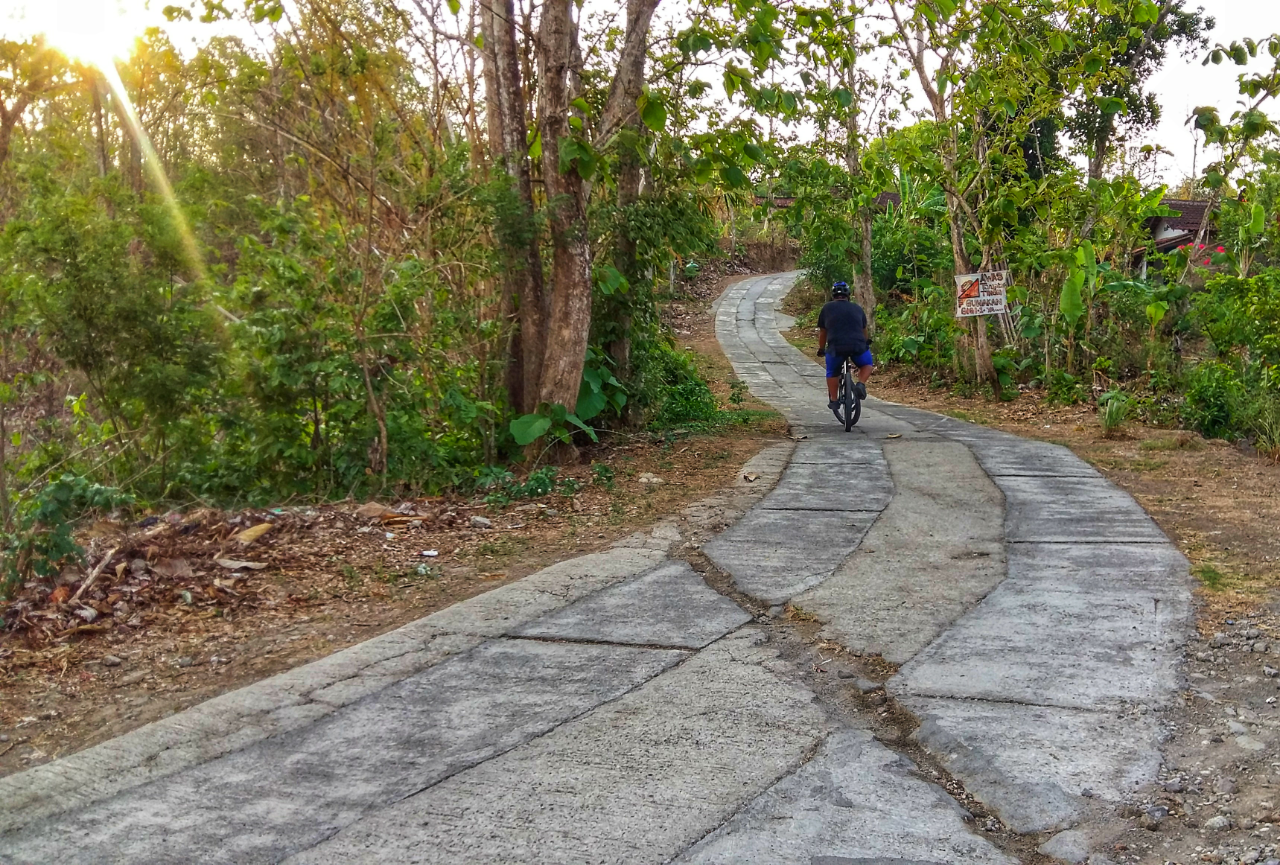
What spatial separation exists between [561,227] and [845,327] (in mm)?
4439

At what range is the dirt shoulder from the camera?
15.5 ft

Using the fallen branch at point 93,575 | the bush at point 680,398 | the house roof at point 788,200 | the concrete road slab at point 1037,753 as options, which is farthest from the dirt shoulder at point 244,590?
the house roof at point 788,200

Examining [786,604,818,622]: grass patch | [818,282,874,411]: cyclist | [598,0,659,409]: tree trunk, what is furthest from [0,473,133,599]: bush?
[818,282,874,411]: cyclist

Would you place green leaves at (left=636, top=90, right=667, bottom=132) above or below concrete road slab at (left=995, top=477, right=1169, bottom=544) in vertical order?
above

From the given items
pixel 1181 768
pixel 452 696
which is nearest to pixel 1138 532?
pixel 1181 768

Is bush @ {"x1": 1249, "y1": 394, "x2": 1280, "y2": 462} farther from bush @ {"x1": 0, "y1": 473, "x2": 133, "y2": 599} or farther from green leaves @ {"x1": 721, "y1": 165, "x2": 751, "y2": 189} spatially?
bush @ {"x1": 0, "y1": 473, "x2": 133, "y2": 599}

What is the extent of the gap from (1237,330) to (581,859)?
12176 mm

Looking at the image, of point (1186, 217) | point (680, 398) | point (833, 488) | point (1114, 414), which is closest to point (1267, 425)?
point (1114, 414)

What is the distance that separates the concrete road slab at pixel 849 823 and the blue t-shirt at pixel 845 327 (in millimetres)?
8968

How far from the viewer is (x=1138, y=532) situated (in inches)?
282

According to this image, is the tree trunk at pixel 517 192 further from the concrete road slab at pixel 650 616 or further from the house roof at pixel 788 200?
the house roof at pixel 788 200

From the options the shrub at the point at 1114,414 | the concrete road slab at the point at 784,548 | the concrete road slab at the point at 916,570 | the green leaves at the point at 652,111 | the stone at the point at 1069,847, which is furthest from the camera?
the shrub at the point at 1114,414

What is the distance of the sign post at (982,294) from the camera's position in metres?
15.6

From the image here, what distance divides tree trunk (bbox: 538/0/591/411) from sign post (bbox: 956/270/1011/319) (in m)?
8.27
